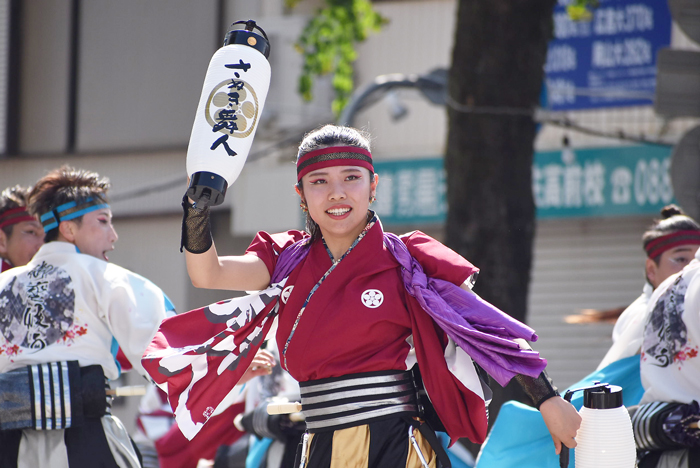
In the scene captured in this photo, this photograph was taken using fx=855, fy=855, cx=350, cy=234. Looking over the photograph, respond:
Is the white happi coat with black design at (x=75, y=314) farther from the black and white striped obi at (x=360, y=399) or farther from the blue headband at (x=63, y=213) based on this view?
the black and white striped obi at (x=360, y=399)

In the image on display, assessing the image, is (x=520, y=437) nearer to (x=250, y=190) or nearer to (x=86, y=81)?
(x=250, y=190)

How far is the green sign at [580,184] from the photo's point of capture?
830 cm

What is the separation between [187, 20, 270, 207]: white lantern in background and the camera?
2.42 m

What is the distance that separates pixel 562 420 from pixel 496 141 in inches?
105

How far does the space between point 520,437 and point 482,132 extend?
2.10 meters

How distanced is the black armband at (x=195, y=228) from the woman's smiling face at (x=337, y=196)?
363mm

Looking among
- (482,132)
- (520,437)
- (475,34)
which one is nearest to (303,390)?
(520,437)

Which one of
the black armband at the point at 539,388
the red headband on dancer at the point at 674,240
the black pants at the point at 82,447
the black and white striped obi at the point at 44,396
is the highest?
the red headband on dancer at the point at 674,240

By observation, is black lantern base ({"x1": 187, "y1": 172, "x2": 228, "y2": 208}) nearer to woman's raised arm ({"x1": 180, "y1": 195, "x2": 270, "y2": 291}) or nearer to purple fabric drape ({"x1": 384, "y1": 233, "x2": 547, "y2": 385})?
woman's raised arm ({"x1": 180, "y1": 195, "x2": 270, "y2": 291})

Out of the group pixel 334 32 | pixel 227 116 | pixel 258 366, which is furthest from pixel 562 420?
pixel 334 32

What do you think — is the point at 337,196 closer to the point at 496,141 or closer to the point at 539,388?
the point at 539,388

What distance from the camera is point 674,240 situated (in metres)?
3.90

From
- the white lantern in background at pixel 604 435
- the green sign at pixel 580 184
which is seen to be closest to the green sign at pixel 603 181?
the green sign at pixel 580 184

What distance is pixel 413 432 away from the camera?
2602 millimetres
